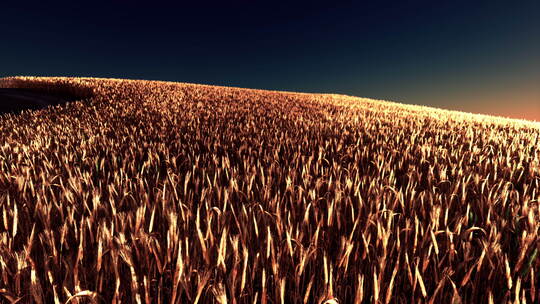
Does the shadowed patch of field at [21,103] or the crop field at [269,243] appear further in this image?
the shadowed patch of field at [21,103]

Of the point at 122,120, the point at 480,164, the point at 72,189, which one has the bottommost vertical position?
the point at 72,189

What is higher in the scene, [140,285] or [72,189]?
[72,189]

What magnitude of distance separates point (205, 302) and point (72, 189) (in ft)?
3.95

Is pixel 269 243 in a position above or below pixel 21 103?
below

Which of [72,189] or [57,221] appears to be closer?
[57,221]

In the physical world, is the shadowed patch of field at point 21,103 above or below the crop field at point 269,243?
above

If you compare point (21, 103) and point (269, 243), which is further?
point (21, 103)

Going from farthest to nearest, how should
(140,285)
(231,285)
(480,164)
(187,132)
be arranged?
(187,132)
(480,164)
(140,285)
(231,285)

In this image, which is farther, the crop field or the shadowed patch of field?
the shadowed patch of field

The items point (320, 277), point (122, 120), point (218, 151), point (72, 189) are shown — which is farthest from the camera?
point (122, 120)

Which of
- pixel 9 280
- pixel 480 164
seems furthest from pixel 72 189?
pixel 480 164

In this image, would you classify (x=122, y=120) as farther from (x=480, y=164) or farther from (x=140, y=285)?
(x=480, y=164)

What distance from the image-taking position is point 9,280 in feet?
3.34

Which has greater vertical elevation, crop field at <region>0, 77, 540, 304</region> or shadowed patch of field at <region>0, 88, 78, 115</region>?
shadowed patch of field at <region>0, 88, 78, 115</region>
